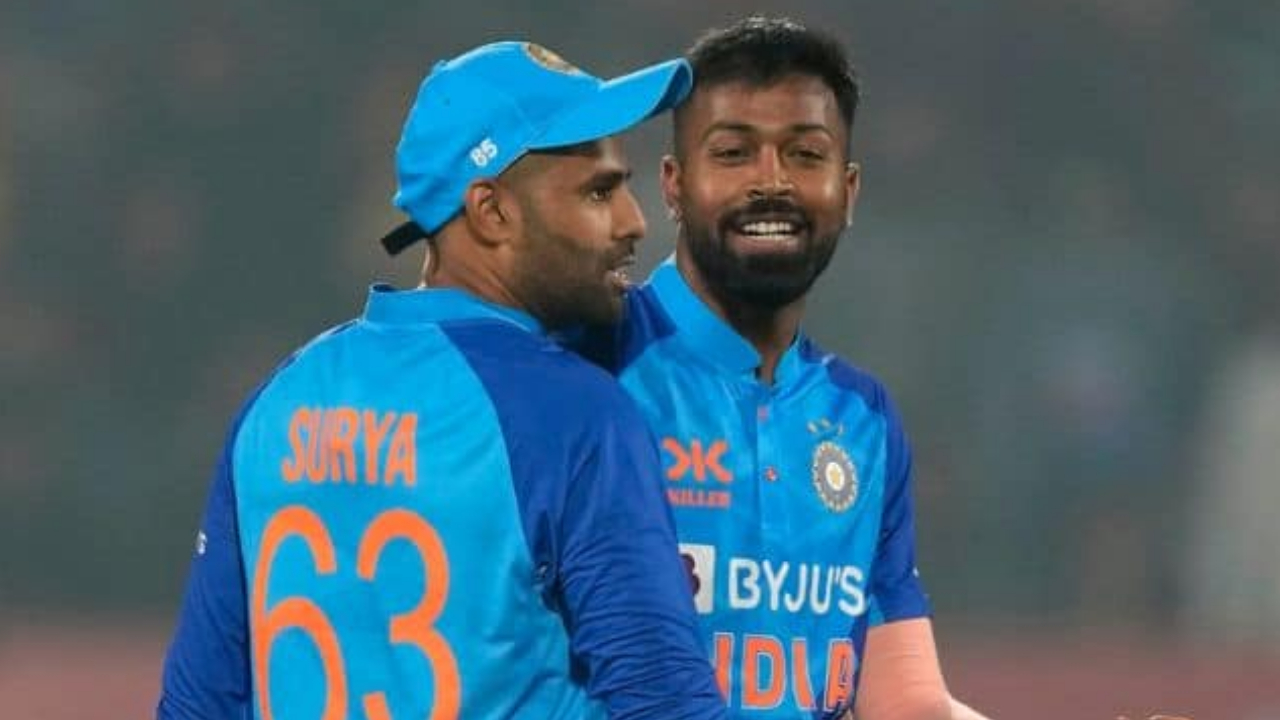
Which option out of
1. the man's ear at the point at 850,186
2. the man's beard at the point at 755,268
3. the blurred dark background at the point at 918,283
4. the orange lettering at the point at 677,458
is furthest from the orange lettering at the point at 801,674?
the blurred dark background at the point at 918,283

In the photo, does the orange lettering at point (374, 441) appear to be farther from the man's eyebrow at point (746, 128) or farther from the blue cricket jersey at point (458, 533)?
the man's eyebrow at point (746, 128)

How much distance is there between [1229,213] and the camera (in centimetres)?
654

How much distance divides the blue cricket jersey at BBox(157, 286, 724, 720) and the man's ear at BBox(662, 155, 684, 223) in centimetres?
53

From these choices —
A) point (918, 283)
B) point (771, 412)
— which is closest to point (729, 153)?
point (771, 412)

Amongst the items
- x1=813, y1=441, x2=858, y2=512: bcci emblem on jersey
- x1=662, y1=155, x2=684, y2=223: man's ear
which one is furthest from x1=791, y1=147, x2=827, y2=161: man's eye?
x1=813, y1=441, x2=858, y2=512: bcci emblem on jersey

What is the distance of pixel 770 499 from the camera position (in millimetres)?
2639

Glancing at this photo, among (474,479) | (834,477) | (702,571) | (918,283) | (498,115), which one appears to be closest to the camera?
(474,479)

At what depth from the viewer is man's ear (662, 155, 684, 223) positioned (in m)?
2.71

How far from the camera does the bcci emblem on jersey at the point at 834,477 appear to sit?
105 inches

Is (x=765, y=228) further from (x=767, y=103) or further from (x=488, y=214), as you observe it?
(x=488, y=214)

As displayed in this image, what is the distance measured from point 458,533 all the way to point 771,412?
0.67 meters

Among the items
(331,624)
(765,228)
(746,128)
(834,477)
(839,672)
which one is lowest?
(839,672)

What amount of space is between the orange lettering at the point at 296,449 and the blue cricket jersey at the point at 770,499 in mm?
465

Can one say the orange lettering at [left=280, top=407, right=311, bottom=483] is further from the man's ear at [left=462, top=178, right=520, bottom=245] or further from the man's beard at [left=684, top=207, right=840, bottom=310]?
the man's beard at [left=684, top=207, right=840, bottom=310]
